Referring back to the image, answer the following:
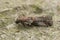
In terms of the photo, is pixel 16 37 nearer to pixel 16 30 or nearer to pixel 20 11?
pixel 16 30

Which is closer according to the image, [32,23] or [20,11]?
[32,23]

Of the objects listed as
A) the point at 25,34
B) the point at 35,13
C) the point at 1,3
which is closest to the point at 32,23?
the point at 25,34

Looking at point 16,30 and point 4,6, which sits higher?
point 4,6

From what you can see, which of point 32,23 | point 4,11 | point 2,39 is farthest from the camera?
point 4,11

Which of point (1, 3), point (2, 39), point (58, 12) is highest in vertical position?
point (1, 3)

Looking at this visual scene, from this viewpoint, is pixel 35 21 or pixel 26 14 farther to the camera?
pixel 26 14

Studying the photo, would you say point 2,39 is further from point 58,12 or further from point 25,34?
point 58,12

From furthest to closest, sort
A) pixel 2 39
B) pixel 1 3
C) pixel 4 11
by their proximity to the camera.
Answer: pixel 1 3 → pixel 4 11 → pixel 2 39
